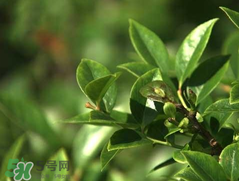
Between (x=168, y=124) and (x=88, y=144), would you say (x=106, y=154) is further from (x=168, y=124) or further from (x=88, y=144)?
(x=88, y=144)

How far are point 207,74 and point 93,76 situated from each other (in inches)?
8.0

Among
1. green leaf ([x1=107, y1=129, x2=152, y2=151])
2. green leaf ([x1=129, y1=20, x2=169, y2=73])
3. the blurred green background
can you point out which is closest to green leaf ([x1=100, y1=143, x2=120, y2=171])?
green leaf ([x1=107, y1=129, x2=152, y2=151])

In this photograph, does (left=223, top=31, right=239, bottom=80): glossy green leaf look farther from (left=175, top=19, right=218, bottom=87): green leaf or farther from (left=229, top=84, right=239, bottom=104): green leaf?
(left=229, top=84, right=239, bottom=104): green leaf

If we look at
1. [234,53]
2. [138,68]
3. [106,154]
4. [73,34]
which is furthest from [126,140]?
[73,34]

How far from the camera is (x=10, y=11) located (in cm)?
275

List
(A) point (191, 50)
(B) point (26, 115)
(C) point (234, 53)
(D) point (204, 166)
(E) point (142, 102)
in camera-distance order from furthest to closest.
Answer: (B) point (26, 115)
(C) point (234, 53)
(A) point (191, 50)
(E) point (142, 102)
(D) point (204, 166)

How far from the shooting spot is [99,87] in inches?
30.0

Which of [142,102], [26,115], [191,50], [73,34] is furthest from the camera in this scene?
[73,34]

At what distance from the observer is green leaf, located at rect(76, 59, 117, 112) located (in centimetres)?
79

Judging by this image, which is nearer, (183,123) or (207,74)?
(183,123)

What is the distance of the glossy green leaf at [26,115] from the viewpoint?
1096 millimetres

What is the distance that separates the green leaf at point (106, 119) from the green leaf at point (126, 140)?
14 millimetres

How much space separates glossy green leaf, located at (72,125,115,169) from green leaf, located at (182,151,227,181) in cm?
53

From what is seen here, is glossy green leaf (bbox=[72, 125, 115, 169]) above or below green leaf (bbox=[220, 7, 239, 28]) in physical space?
below
